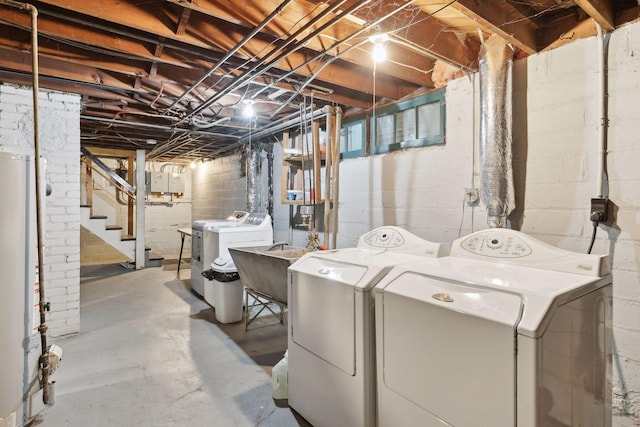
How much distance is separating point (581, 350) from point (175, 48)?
2839mm

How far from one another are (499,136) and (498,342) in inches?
57.7

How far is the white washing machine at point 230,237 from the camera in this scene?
4012 mm

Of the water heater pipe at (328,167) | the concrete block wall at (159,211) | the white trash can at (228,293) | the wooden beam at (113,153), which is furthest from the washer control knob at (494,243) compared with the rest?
the concrete block wall at (159,211)

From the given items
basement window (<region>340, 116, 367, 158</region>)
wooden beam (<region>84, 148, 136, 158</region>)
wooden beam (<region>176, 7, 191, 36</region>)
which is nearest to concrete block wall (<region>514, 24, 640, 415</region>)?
basement window (<region>340, 116, 367, 158</region>)

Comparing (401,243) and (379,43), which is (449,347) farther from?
(379,43)

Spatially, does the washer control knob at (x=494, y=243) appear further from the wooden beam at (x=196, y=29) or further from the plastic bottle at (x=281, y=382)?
the wooden beam at (x=196, y=29)

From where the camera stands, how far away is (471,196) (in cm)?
252

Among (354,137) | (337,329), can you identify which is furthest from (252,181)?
(337,329)

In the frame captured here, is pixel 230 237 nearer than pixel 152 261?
Yes

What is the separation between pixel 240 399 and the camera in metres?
A: 2.19

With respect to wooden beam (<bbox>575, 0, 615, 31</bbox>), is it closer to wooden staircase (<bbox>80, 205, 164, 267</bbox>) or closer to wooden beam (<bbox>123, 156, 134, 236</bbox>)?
wooden staircase (<bbox>80, 205, 164, 267</bbox>)

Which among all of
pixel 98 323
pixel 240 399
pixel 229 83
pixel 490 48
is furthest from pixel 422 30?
pixel 98 323

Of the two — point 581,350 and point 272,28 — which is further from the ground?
point 272,28

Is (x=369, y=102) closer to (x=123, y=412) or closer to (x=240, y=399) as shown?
(x=240, y=399)
